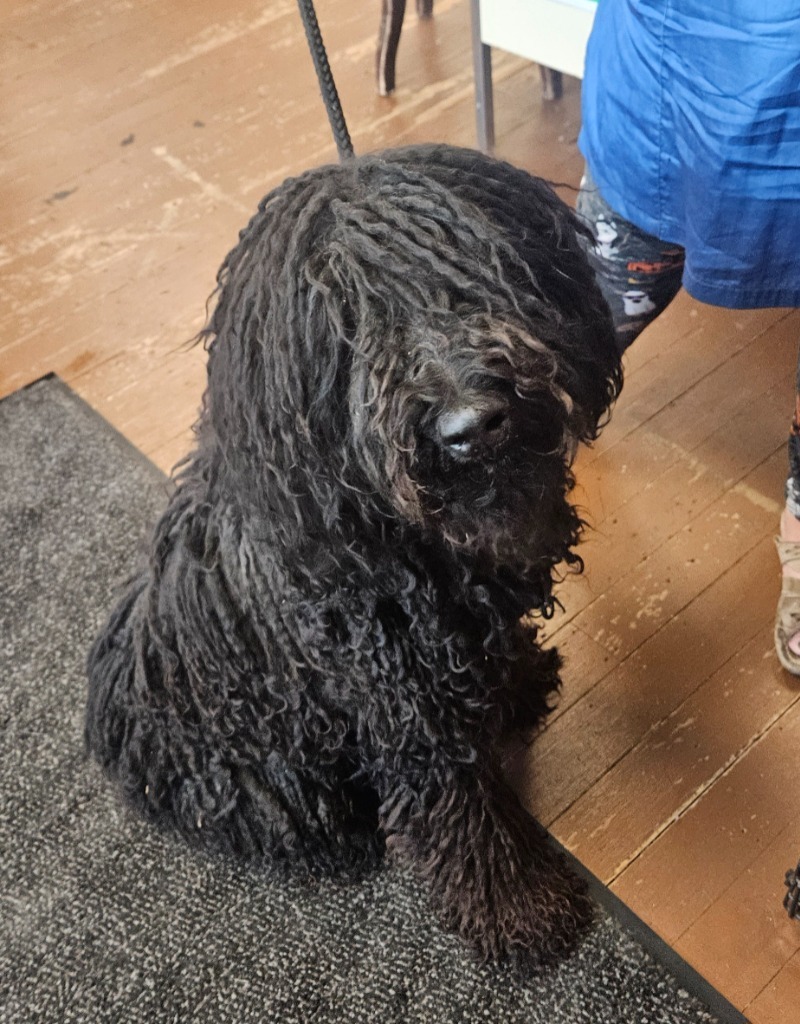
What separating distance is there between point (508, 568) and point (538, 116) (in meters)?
2.05

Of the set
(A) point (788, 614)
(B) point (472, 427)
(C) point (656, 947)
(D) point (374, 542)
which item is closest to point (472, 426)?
(B) point (472, 427)

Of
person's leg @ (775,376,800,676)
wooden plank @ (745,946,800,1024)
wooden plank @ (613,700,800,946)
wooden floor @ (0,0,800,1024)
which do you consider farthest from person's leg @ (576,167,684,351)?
wooden plank @ (745,946,800,1024)

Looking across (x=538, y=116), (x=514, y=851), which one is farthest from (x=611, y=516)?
(x=538, y=116)

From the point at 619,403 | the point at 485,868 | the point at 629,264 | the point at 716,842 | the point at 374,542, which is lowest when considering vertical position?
the point at 619,403

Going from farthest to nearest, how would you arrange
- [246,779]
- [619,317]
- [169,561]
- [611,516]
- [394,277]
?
[611,516] < [619,317] < [246,779] < [169,561] < [394,277]

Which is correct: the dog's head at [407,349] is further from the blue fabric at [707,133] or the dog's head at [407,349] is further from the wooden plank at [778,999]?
the wooden plank at [778,999]

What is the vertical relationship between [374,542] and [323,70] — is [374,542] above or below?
below

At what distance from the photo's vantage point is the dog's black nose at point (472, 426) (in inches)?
35.0

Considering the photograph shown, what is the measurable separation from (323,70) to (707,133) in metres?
0.46

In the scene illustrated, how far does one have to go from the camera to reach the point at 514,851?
1.34m

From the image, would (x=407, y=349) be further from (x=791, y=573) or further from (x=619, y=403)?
(x=619, y=403)

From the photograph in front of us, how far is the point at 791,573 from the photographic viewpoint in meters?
1.64

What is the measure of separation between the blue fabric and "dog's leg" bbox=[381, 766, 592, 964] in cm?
76

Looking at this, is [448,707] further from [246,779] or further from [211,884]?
[211,884]
